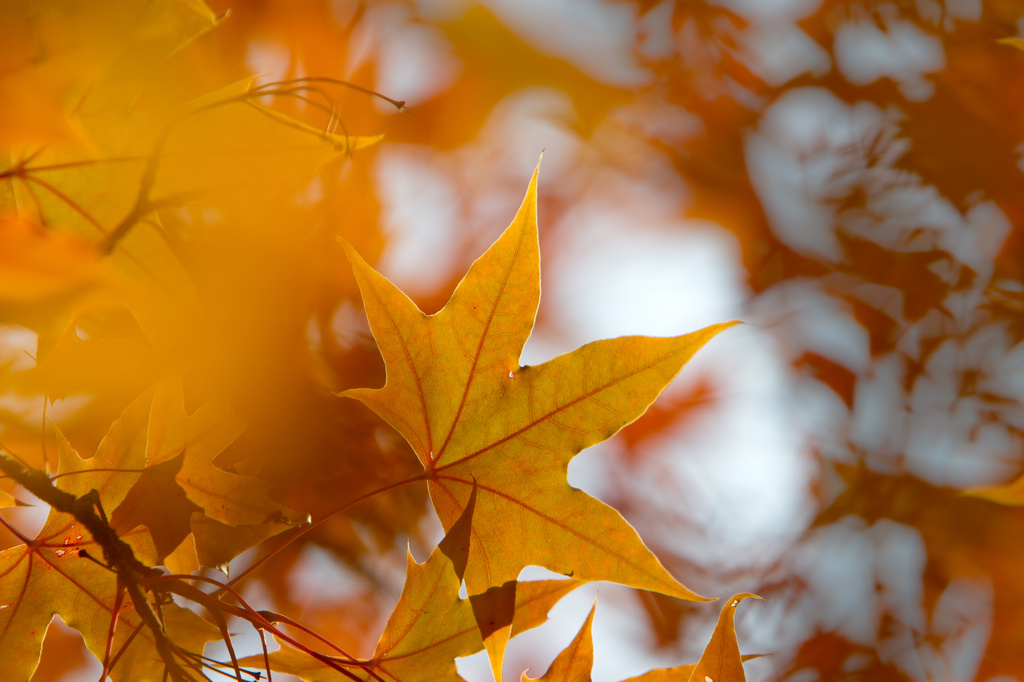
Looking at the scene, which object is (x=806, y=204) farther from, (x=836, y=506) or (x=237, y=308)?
(x=237, y=308)

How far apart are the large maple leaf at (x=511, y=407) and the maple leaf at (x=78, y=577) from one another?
18cm

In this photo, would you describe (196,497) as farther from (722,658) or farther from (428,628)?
(722,658)

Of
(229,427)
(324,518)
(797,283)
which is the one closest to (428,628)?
(324,518)

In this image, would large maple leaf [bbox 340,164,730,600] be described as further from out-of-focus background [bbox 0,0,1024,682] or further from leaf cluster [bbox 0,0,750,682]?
out-of-focus background [bbox 0,0,1024,682]

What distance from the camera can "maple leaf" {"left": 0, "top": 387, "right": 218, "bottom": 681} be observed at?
397mm

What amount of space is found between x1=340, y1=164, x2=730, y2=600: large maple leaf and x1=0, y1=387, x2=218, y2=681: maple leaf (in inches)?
7.0

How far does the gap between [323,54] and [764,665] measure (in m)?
1.23

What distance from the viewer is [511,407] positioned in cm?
41

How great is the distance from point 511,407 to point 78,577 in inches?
13.5

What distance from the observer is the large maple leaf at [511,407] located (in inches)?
14.4

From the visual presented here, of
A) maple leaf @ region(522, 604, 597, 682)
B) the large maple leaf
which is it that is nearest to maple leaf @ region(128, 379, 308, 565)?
the large maple leaf

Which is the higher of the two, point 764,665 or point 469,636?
point 469,636

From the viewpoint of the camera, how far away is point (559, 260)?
922 mm

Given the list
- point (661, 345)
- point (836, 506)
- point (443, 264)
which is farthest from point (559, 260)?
point (836, 506)
